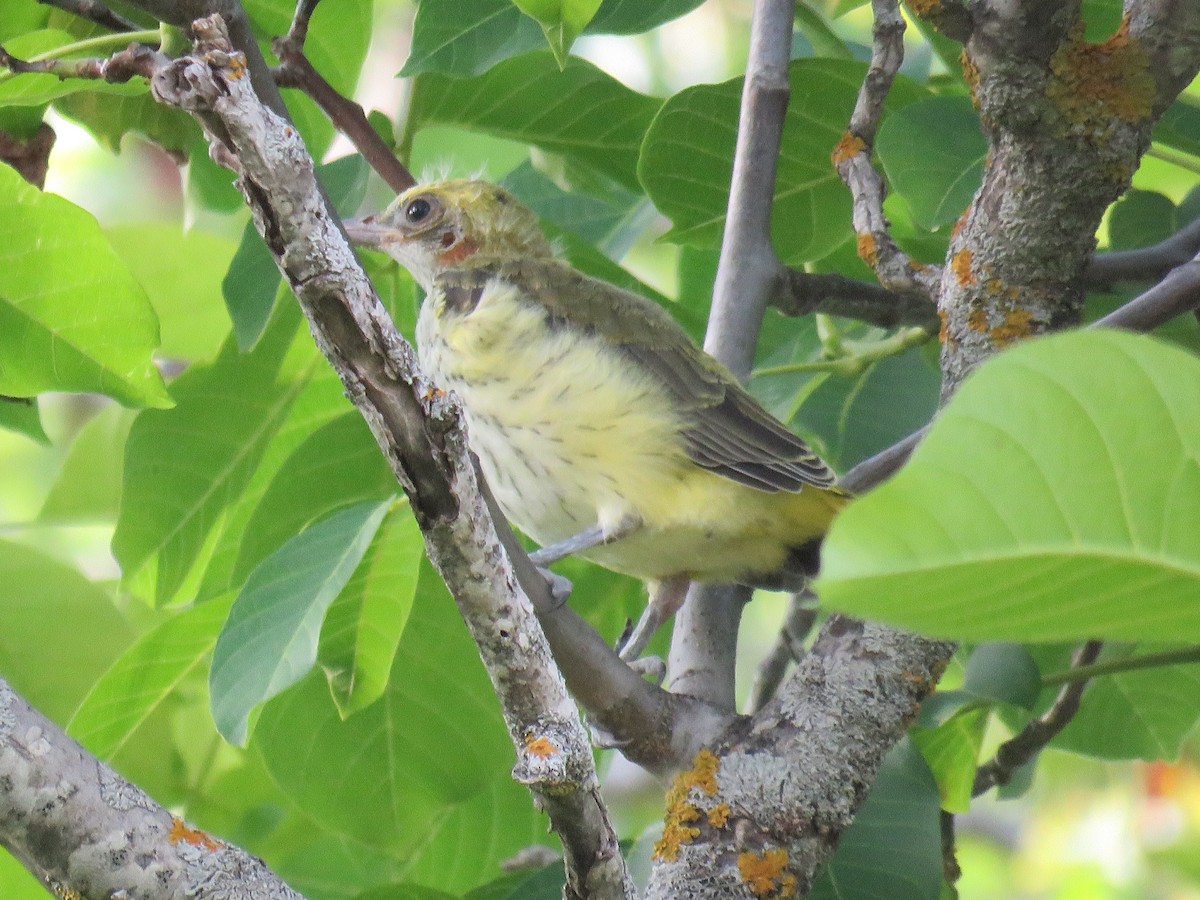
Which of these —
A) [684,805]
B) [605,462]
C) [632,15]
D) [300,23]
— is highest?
[632,15]

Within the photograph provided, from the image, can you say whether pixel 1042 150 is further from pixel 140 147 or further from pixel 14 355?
pixel 140 147

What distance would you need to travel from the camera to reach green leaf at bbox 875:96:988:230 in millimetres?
2139

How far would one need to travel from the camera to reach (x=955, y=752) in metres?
2.17

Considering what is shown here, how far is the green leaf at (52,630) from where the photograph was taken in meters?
2.15

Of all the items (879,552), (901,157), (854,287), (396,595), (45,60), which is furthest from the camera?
(854,287)

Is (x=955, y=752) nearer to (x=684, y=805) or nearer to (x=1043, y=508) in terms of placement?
(x=684, y=805)

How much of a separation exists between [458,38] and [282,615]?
944 millimetres

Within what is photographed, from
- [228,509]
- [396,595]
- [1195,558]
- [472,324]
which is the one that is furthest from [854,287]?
[1195,558]

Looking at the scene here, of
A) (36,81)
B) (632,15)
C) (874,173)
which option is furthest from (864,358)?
(36,81)

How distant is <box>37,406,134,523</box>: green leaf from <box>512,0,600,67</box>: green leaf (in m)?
1.45

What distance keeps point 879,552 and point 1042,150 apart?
1252mm

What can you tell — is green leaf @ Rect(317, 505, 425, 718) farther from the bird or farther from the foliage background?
the bird

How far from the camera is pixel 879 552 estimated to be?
0.77 m

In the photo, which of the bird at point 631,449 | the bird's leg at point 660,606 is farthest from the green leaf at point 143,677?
the bird's leg at point 660,606
